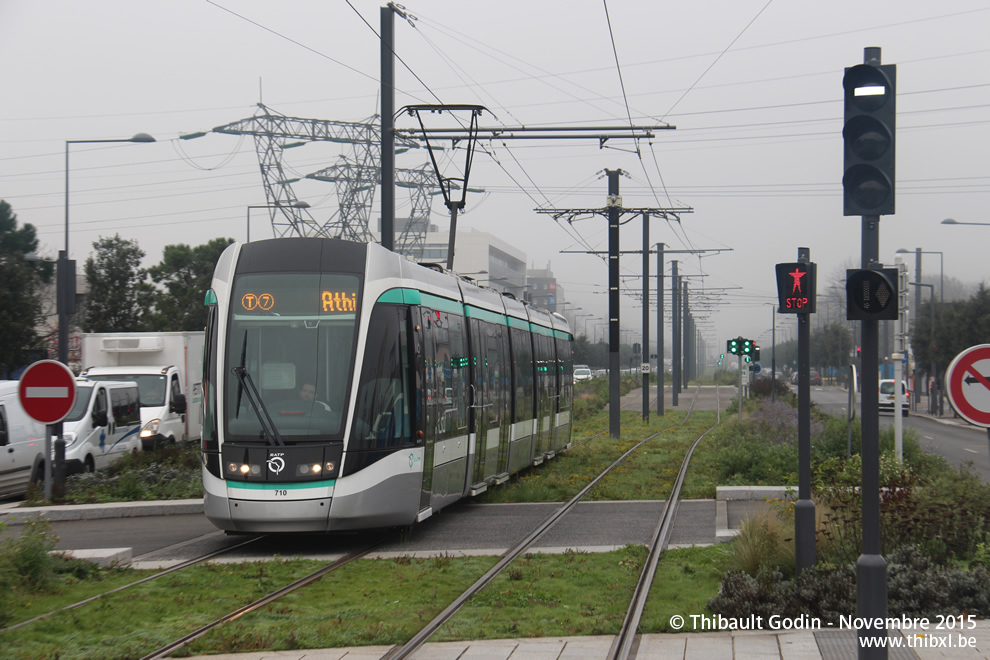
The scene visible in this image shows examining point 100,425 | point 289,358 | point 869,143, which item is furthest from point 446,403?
point 100,425

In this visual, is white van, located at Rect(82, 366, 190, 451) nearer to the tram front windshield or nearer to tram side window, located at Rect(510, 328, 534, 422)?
tram side window, located at Rect(510, 328, 534, 422)

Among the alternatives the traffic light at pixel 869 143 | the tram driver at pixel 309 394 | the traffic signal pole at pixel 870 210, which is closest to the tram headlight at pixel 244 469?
the tram driver at pixel 309 394

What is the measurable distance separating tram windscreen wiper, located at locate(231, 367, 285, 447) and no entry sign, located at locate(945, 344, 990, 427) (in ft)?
21.7

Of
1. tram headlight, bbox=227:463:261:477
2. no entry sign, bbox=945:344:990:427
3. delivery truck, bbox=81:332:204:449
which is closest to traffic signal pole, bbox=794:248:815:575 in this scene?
no entry sign, bbox=945:344:990:427

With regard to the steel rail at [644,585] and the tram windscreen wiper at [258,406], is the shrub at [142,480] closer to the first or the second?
the tram windscreen wiper at [258,406]

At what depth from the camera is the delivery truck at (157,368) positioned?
24558 millimetres

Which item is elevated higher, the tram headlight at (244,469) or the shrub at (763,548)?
the tram headlight at (244,469)

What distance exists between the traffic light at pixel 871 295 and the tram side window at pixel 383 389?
6238 millimetres

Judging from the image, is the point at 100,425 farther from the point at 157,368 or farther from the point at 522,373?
the point at 522,373

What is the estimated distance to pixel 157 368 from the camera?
992 inches

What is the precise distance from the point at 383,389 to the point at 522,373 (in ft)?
24.2

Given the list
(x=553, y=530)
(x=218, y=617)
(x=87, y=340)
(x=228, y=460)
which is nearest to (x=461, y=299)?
(x=553, y=530)

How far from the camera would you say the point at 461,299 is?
15.0m

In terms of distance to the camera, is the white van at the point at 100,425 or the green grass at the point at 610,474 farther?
the white van at the point at 100,425
